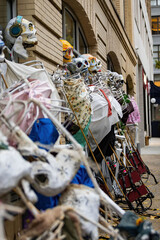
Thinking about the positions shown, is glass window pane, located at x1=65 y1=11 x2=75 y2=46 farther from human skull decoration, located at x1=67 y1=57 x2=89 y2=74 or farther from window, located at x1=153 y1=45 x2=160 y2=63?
window, located at x1=153 y1=45 x2=160 y2=63

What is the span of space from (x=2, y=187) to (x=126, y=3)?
19.1 metres

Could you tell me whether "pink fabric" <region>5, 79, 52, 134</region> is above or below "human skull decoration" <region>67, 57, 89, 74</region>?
below

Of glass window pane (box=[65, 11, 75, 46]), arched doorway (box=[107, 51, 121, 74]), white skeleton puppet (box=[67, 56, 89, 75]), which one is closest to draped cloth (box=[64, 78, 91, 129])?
white skeleton puppet (box=[67, 56, 89, 75])

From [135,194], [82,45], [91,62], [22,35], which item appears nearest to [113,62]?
[82,45]

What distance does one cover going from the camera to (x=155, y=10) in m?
47.3

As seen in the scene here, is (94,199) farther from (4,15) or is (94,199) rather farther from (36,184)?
(4,15)

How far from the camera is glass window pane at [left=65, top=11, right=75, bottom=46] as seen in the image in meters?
8.98

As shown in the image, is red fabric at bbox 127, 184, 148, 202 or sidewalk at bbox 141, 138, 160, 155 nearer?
red fabric at bbox 127, 184, 148, 202

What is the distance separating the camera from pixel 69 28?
9273mm

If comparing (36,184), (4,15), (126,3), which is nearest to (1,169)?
(36,184)

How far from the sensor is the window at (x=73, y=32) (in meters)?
8.90

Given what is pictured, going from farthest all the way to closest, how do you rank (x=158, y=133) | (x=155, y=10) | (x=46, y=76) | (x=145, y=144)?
1. (x=155, y=10)
2. (x=158, y=133)
3. (x=145, y=144)
4. (x=46, y=76)

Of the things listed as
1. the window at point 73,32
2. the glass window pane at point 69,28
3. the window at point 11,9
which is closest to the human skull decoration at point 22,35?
the window at point 11,9

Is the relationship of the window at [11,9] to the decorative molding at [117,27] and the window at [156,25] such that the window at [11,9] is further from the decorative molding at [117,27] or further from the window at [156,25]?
the window at [156,25]
